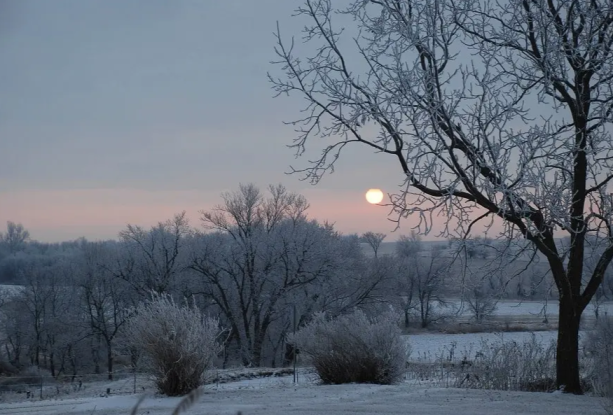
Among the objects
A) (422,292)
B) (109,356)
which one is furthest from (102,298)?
(422,292)

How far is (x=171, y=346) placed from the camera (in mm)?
11844

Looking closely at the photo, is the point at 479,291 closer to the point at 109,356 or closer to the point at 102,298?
the point at 109,356

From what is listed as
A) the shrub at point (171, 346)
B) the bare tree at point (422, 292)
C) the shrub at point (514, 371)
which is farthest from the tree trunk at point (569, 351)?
the bare tree at point (422, 292)

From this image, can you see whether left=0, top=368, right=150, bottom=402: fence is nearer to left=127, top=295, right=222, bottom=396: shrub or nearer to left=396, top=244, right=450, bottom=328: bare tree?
left=127, top=295, right=222, bottom=396: shrub

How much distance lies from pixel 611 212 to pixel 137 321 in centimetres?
786

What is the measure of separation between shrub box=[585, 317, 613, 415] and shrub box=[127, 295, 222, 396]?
621 cm

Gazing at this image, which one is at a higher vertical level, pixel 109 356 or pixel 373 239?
pixel 373 239

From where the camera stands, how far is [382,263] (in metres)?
42.7

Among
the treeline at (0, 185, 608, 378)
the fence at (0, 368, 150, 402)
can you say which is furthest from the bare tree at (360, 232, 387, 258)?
the fence at (0, 368, 150, 402)

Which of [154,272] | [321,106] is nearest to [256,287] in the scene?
[154,272]

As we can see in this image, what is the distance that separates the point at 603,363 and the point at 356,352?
5.02 metres

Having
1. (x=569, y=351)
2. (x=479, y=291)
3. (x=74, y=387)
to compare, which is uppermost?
(x=479, y=291)

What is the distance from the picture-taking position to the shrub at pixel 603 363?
641 centimetres

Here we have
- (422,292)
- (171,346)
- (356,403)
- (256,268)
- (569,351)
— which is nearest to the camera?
(356,403)
